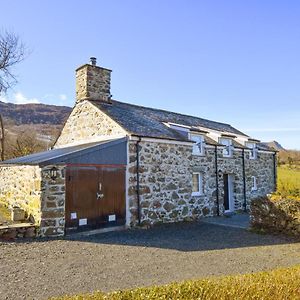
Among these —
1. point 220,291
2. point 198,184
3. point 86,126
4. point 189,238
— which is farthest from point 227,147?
point 220,291

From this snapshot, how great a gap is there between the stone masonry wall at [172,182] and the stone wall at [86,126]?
1797 mm

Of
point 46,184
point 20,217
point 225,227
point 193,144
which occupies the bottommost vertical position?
point 225,227

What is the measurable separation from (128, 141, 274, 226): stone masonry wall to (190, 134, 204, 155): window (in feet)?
1.11

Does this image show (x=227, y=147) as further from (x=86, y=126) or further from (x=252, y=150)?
(x=86, y=126)

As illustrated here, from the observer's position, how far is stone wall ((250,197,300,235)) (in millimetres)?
10961

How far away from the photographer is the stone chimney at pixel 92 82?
15.0 m

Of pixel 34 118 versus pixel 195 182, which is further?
pixel 34 118

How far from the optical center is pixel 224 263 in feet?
25.1

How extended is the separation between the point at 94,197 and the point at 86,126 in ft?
16.9

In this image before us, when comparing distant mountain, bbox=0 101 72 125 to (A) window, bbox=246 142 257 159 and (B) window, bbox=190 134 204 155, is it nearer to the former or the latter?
(A) window, bbox=246 142 257 159

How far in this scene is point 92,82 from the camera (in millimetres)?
15117

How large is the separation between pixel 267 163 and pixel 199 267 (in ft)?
51.4

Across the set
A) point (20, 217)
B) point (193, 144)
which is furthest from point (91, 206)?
point (193, 144)

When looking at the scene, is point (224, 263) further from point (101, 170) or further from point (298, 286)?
point (101, 170)
